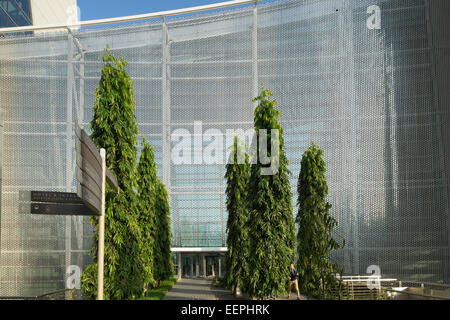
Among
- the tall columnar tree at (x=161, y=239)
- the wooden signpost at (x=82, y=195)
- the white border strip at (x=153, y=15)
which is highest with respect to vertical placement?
the white border strip at (x=153, y=15)

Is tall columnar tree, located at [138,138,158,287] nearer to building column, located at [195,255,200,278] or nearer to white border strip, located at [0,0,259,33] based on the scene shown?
white border strip, located at [0,0,259,33]

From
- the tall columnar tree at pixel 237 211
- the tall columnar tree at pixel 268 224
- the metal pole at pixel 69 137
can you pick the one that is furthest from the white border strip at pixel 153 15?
the tall columnar tree at pixel 268 224

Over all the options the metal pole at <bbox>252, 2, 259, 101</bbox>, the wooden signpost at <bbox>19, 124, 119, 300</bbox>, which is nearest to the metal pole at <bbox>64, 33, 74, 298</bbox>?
the metal pole at <bbox>252, 2, 259, 101</bbox>

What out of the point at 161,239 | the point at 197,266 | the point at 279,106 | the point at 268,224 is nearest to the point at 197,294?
the point at 161,239

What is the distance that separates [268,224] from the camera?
57.3 ft

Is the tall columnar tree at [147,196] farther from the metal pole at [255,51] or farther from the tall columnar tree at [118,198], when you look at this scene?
the metal pole at [255,51]

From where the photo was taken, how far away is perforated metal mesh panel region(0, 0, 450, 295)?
3528 cm

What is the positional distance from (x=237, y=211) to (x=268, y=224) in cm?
826

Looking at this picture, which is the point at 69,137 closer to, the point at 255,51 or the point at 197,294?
the point at 255,51

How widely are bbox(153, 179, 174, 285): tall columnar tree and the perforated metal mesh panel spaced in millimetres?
7498

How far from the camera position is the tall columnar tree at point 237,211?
24.3 meters

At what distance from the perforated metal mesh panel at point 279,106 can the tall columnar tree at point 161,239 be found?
7.50m
